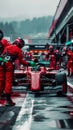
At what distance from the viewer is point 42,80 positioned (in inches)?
653

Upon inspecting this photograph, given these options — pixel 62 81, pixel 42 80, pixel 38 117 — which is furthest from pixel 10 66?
pixel 42 80

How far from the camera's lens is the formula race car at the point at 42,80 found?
637 inches

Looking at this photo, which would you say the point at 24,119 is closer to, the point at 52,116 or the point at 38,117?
the point at 38,117

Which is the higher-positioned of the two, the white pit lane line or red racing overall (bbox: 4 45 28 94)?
red racing overall (bbox: 4 45 28 94)

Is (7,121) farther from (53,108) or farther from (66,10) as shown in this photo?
(66,10)

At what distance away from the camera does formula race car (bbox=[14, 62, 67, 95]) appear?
53.1ft

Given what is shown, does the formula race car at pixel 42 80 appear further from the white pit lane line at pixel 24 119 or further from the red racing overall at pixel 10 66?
the white pit lane line at pixel 24 119

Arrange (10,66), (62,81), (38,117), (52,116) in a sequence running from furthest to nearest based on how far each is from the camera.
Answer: (62,81)
(10,66)
(52,116)
(38,117)

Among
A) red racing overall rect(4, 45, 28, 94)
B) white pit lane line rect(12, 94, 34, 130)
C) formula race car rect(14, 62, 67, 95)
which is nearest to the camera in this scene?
white pit lane line rect(12, 94, 34, 130)

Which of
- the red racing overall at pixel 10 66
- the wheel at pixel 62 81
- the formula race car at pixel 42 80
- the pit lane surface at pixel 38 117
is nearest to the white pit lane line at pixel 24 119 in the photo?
the pit lane surface at pixel 38 117

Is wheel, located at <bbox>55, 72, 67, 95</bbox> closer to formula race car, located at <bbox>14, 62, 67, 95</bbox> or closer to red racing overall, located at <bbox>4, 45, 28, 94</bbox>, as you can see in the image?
formula race car, located at <bbox>14, 62, 67, 95</bbox>

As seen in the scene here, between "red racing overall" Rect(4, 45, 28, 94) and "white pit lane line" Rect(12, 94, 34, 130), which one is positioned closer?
"white pit lane line" Rect(12, 94, 34, 130)

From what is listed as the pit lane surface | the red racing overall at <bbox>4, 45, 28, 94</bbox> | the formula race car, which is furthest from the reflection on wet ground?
the formula race car

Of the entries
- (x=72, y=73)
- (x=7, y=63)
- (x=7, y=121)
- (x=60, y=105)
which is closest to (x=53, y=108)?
(x=60, y=105)
